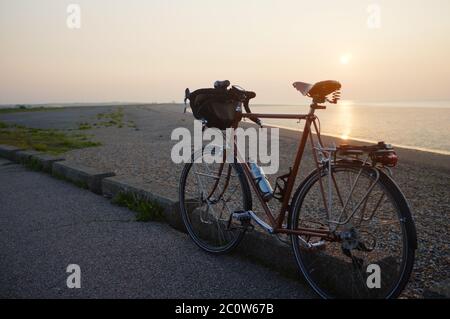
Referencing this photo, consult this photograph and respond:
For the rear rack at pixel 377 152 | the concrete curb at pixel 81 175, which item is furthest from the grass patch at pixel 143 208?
the rear rack at pixel 377 152

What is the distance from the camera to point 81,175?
6125mm

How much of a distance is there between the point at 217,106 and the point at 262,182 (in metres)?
0.83

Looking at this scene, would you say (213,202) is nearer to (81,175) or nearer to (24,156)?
(81,175)

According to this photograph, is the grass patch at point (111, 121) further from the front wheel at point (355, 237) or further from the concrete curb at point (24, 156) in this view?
the front wheel at point (355, 237)

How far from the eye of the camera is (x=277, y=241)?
312cm

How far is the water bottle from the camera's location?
318 centimetres

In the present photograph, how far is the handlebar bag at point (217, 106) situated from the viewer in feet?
10.8

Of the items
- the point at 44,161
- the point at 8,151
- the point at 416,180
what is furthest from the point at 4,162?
the point at 416,180

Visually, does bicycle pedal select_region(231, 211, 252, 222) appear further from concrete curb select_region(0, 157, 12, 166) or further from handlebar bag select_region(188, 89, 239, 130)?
concrete curb select_region(0, 157, 12, 166)

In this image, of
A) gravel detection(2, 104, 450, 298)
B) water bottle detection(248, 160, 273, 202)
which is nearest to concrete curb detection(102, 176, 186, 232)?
gravel detection(2, 104, 450, 298)

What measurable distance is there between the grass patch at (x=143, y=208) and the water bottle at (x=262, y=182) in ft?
5.18

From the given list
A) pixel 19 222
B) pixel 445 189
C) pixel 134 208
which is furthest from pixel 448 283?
pixel 445 189

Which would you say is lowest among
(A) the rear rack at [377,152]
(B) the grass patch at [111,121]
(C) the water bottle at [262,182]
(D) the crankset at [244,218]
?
(D) the crankset at [244,218]
